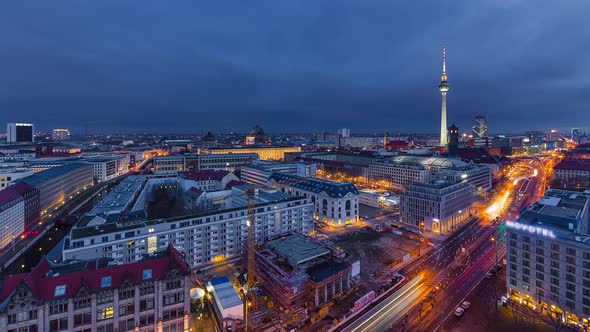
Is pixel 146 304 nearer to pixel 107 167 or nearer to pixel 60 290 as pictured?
pixel 60 290

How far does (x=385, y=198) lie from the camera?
112250 millimetres

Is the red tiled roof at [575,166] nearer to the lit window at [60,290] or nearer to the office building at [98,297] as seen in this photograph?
the office building at [98,297]

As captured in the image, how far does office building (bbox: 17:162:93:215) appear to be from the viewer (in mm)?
93375

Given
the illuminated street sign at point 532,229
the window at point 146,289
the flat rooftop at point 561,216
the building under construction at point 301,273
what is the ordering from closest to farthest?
the window at point 146,289 → the flat rooftop at point 561,216 → the illuminated street sign at point 532,229 → the building under construction at point 301,273

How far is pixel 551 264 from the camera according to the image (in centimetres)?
4403

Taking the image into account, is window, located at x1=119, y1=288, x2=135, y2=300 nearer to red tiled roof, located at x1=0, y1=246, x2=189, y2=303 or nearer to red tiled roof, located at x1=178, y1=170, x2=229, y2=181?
red tiled roof, located at x1=0, y1=246, x2=189, y2=303

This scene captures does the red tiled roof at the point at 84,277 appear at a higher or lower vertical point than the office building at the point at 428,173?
lower

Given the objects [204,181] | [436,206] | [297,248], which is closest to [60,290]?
[297,248]

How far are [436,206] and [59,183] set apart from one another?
133 metres

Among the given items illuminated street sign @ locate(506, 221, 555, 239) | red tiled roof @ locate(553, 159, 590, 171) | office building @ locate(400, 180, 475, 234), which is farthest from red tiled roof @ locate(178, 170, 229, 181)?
red tiled roof @ locate(553, 159, 590, 171)

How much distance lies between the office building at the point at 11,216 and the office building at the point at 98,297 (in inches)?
1805

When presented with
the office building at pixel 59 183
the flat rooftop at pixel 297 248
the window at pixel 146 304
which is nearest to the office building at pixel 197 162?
the office building at pixel 59 183

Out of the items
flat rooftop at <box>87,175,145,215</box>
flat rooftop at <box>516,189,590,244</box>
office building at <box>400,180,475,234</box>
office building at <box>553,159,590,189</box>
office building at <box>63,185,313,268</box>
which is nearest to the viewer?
flat rooftop at <box>516,189,590,244</box>

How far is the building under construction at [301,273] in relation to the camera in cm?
4647
